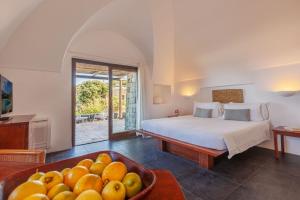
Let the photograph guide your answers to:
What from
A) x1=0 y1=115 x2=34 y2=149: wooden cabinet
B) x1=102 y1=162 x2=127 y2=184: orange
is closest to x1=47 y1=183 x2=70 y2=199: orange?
x1=102 y1=162 x2=127 y2=184: orange

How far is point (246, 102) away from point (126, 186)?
4205mm

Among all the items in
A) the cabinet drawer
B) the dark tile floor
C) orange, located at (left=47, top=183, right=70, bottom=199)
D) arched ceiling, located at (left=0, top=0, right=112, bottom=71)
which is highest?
arched ceiling, located at (left=0, top=0, right=112, bottom=71)

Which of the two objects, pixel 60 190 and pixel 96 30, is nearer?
pixel 60 190

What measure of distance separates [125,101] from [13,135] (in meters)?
3.22

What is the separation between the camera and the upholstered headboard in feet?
13.0

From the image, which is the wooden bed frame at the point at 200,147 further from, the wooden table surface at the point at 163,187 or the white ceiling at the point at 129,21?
the white ceiling at the point at 129,21

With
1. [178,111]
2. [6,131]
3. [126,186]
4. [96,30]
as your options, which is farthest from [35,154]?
[178,111]

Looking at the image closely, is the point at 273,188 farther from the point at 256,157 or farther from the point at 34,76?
the point at 34,76

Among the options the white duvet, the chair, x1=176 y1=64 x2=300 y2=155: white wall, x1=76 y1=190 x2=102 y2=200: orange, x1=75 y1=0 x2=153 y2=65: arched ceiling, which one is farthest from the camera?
x1=75 y1=0 x2=153 y2=65: arched ceiling

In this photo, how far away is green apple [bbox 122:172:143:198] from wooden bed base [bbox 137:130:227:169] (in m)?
2.00

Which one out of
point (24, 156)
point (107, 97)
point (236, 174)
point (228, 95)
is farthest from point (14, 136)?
point (228, 95)

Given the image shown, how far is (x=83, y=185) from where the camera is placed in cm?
44

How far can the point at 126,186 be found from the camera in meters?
0.47

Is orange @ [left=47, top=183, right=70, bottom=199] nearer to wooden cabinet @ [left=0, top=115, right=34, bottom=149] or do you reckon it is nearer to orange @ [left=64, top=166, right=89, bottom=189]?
orange @ [left=64, top=166, right=89, bottom=189]
